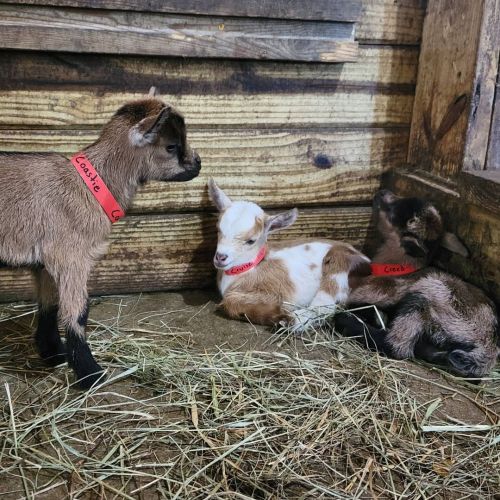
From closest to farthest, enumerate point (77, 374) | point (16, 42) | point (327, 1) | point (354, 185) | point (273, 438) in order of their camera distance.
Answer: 1. point (273, 438)
2. point (77, 374)
3. point (16, 42)
4. point (327, 1)
5. point (354, 185)

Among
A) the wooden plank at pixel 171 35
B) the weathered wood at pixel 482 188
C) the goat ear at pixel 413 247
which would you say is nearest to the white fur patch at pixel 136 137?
the wooden plank at pixel 171 35

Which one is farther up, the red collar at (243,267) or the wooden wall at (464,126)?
the wooden wall at (464,126)

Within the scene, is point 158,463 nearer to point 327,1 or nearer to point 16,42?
point 16,42

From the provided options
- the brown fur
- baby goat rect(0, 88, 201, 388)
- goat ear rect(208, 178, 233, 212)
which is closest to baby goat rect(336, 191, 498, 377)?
the brown fur

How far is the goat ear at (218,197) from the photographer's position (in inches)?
158

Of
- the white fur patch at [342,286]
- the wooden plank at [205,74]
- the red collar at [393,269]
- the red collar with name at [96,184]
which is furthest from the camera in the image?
the white fur patch at [342,286]

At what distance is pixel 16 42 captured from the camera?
347 cm

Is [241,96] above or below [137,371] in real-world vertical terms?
above

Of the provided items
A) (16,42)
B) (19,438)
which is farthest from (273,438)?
(16,42)

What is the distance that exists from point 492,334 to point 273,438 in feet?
4.89

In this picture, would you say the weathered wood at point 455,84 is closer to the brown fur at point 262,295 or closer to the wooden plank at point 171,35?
the wooden plank at point 171,35

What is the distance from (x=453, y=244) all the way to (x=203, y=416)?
1951 millimetres

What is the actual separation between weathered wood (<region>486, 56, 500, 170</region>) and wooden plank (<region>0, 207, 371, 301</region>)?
0.94 meters

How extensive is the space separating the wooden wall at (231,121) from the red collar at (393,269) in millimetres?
631
